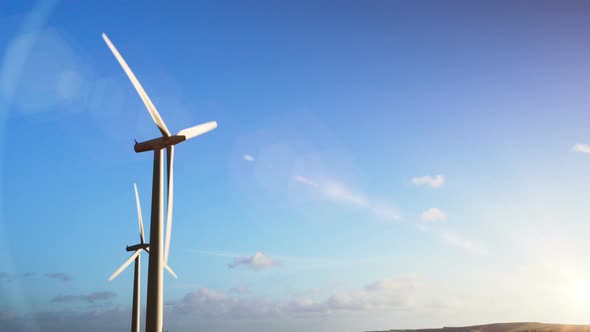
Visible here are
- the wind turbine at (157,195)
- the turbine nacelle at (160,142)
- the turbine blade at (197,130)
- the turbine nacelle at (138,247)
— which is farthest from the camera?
the turbine nacelle at (138,247)

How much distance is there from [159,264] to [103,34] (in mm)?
18211

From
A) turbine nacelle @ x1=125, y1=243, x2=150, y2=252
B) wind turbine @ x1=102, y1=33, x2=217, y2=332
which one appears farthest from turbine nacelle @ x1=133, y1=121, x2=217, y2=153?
turbine nacelle @ x1=125, y1=243, x2=150, y2=252

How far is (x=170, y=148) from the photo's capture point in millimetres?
45500

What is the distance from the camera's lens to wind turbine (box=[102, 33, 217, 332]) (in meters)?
36.9

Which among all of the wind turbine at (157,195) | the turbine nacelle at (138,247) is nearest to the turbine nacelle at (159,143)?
the wind turbine at (157,195)

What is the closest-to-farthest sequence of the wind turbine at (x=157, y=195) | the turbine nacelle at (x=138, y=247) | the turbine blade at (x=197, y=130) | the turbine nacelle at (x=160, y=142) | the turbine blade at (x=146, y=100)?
the wind turbine at (x=157, y=195)
the turbine blade at (x=146, y=100)
the turbine nacelle at (x=160, y=142)
the turbine blade at (x=197, y=130)
the turbine nacelle at (x=138, y=247)

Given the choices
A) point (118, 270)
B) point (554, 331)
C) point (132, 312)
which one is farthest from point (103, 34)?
point (554, 331)

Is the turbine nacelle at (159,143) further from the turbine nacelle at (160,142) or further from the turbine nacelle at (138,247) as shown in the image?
the turbine nacelle at (138,247)

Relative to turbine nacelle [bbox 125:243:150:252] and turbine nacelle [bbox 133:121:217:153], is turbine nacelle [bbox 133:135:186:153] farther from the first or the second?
turbine nacelle [bbox 125:243:150:252]

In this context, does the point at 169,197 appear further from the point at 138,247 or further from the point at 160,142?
the point at 138,247

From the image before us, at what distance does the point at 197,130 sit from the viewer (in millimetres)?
48406

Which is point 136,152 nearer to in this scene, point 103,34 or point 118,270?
point 103,34

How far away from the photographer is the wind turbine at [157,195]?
36875 mm

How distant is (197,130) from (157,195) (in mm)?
10522
